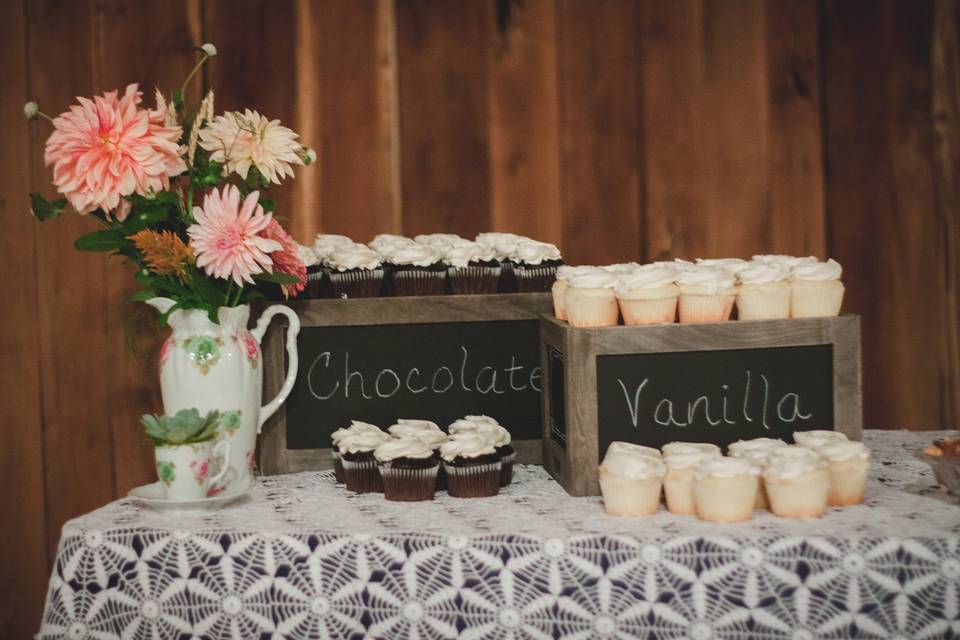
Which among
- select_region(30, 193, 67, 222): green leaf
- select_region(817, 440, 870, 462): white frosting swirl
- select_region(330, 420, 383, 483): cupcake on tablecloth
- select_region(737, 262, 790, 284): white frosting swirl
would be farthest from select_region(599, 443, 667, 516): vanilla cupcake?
select_region(30, 193, 67, 222): green leaf

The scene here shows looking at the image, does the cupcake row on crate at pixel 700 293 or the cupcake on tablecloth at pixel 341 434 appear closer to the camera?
the cupcake row on crate at pixel 700 293

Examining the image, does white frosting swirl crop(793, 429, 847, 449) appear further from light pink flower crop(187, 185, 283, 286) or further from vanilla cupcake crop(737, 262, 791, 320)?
light pink flower crop(187, 185, 283, 286)

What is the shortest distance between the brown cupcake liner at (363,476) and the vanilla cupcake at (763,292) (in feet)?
2.14

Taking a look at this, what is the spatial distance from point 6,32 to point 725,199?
1.96 m

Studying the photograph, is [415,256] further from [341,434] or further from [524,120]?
[524,120]

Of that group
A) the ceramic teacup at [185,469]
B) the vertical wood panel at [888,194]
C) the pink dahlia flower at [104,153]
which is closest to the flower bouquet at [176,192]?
the pink dahlia flower at [104,153]

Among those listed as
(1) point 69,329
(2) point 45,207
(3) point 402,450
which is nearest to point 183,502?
(3) point 402,450

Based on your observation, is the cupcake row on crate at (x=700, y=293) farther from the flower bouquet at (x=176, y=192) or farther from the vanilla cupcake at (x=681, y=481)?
the flower bouquet at (x=176, y=192)

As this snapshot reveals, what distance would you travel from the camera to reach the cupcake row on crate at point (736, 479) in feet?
4.30

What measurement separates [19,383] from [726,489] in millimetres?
1967

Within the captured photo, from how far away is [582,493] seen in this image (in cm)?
150

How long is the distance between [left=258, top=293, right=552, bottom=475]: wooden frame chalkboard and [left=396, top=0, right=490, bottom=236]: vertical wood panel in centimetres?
82

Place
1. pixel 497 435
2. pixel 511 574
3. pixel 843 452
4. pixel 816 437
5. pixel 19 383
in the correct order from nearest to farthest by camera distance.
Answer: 1. pixel 511 574
2. pixel 843 452
3. pixel 816 437
4. pixel 497 435
5. pixel 19 383

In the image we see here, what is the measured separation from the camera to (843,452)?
138 centimetres
